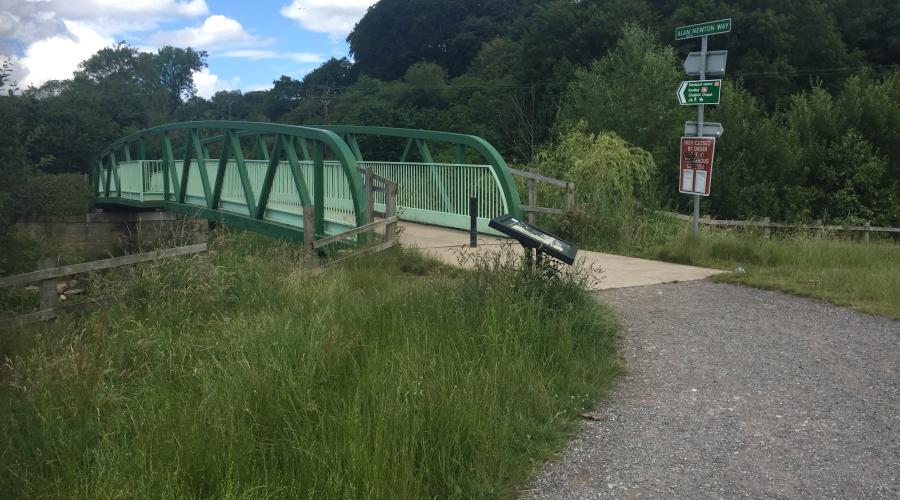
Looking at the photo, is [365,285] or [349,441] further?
[365,285]

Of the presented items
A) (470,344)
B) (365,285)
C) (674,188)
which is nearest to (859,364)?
(470,344)

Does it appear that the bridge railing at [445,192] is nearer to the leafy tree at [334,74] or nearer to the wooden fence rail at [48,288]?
the wooden fence rail at [48,288]

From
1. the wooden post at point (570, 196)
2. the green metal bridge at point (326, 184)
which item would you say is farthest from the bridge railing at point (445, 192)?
the wooden post at point (570, 196)

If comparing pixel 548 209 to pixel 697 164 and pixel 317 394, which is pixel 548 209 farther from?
pixel 317 394

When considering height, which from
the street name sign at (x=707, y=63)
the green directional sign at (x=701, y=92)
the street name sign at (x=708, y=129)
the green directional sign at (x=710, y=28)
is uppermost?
the green directional sign at (x=710, y=28)

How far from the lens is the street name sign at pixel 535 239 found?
6.19 meters

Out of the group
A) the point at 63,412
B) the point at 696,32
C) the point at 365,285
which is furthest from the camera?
the point at 696,32

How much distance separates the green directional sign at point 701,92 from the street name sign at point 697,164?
21.8 inches

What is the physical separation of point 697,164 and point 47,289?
8786 mm

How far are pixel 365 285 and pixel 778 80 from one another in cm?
3910

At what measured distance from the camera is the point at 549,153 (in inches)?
695

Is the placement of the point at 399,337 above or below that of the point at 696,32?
below

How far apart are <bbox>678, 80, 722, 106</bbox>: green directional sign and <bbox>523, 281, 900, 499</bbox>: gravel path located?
4494 millimetres

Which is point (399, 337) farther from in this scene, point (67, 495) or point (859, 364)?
point (859, 364)
